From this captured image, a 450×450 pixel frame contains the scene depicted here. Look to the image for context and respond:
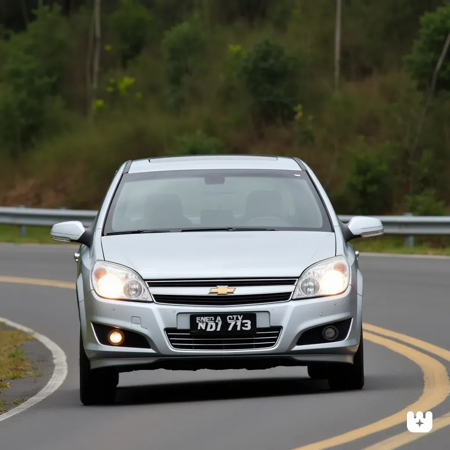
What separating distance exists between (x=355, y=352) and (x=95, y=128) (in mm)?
→ 41441

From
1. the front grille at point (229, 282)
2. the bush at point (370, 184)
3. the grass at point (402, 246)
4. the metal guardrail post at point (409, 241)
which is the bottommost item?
the bush at point (370, 184)

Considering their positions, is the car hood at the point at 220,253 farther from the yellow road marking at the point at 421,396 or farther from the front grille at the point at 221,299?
the yellow road marking at the point at 421,396

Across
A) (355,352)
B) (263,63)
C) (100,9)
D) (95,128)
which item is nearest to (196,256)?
(355,352)

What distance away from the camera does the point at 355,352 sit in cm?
945

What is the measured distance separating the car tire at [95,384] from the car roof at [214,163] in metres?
1.73

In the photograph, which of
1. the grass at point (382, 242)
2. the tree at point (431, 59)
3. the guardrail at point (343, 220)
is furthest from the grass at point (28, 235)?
the tree at point (431, 59)

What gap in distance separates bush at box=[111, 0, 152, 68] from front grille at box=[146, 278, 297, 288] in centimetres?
4890

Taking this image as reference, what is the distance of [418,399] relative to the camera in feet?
29.9

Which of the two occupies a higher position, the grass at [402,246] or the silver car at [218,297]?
the silver car at [218,297]

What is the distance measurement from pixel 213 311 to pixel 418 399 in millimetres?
1393

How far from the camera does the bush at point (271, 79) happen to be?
4622cm

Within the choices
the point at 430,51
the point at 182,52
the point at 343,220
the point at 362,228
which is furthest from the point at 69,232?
the point at 182,52

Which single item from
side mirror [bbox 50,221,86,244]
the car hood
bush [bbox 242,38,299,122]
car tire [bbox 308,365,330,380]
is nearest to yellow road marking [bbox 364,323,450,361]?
car tire [bbox 308,365,330,380]

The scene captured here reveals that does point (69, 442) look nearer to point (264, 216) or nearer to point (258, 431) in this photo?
point (258, 431)
